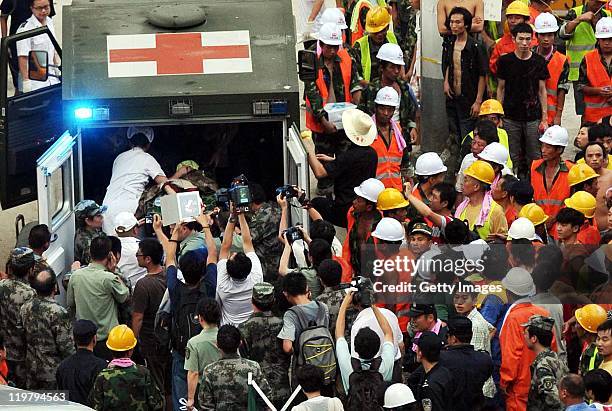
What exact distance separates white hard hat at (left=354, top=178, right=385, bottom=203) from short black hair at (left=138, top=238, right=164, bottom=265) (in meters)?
1.82

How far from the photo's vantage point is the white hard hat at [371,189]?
14.9 m

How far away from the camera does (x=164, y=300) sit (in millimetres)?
13703

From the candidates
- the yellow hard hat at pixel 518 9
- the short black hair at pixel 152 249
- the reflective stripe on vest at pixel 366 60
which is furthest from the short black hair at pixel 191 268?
the yellow hard hat at pixel 518 9

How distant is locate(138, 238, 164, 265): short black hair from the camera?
46.2 feet

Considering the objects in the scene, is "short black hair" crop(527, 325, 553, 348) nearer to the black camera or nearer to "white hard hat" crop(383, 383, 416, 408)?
"white hard hat" crop(383, 383, 416, 408)

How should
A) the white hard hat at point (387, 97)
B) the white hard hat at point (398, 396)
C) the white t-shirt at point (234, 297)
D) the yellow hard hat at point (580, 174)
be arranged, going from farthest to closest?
the white hard hat at point (387, 97), the yellow hard hat at point (580, 174), the white t-shirt at point (234, 297), the white hard hat at point (398, 396)

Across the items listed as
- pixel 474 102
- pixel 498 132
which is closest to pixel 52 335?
pixel 498 132

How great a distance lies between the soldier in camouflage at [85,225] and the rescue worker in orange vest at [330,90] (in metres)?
2.54

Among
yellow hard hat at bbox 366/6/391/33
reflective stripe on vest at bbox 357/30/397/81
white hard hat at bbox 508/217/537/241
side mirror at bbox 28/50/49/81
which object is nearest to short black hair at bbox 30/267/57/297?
side mirror at bbox 28/50/49/81

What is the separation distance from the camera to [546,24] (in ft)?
59.0

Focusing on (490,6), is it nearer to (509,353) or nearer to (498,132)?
(498,132)

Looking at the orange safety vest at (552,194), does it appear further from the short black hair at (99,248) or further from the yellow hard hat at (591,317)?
the short black hair at (99,248)

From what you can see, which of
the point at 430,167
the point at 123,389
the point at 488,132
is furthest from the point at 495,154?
the point at 123,389

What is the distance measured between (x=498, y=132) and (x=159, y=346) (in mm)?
4226
